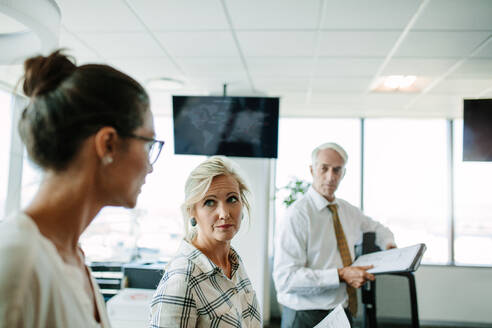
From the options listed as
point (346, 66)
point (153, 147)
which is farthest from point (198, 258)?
point (346, 66)

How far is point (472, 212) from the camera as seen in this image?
502 cm

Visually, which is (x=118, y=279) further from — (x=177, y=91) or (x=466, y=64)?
(x=466, y=64)

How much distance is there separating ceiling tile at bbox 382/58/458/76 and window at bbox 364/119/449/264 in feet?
6.60

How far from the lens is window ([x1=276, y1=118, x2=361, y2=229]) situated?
5.14 meters

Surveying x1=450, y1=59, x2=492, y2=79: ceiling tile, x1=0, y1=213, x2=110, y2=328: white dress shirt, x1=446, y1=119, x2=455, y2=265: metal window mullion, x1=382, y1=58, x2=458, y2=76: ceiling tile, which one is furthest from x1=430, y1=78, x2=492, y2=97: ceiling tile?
x1=0, y1=213, x2=110, y2=328: white dress shirt

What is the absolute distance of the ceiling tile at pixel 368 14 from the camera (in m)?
2.12

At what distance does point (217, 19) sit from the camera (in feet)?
7.82

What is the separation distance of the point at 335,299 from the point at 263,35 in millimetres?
1804

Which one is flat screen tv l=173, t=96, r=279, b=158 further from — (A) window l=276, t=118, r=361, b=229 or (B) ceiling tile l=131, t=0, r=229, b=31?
(A) window l=276, t=118, r=361, b=229

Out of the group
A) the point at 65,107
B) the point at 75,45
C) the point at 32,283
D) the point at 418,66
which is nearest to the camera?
the point at 32,283

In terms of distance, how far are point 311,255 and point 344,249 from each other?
204 mm

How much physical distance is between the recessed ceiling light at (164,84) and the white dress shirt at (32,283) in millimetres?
3314

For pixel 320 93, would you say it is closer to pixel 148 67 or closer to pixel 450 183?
pixel 148 67

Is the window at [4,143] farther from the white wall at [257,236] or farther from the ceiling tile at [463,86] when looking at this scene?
the ceiling tile at [463,86]
